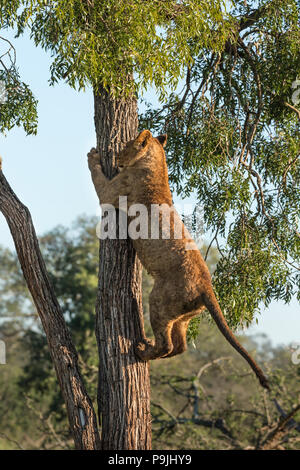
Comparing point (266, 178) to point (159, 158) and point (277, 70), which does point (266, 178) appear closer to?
point (277, 70)

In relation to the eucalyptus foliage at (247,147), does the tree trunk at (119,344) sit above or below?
below

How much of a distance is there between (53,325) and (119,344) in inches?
26.7

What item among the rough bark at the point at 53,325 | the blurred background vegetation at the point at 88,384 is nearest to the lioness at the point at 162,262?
the rough bark at the point at 53,325

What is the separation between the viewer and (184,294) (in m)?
5.58

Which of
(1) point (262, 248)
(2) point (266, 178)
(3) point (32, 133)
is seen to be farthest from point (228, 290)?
(3) point (32, 133)

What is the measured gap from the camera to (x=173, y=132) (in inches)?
328

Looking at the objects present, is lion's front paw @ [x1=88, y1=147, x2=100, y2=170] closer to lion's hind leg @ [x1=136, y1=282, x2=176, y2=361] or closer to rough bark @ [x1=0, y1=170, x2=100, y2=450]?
rough bark @ [x1=0, y1=170, x2=100, y2=450]

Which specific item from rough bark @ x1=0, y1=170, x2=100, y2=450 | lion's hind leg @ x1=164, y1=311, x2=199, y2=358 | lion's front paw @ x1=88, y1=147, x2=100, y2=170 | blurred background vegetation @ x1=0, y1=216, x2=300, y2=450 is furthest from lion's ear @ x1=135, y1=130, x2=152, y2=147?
blurred background vegetation @ x1=0, y1=216, x2=300, y2=450

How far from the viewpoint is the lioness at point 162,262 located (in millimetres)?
5590

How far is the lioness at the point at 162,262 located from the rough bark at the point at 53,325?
0.68 m

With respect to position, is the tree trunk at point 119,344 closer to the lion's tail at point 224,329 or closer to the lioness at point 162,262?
the lioness at point 162,262

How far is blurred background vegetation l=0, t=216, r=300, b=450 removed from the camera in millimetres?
12492

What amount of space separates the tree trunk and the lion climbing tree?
10 mm

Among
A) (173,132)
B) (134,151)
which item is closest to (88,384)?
(173,132)
